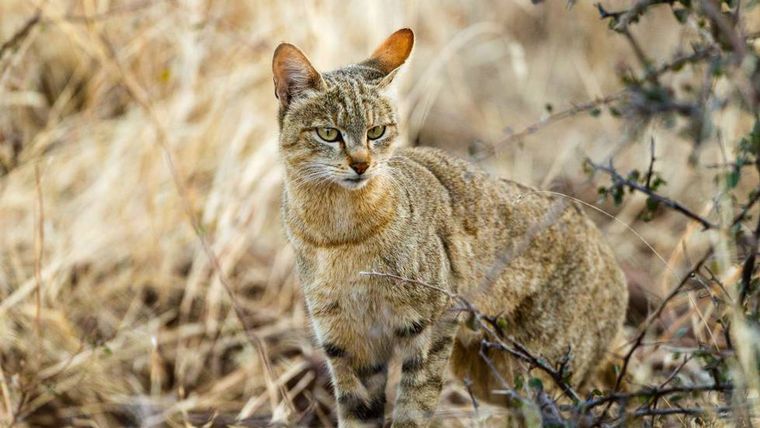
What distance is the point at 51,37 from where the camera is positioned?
6438 millimetres

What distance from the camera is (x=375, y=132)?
335 centimetres

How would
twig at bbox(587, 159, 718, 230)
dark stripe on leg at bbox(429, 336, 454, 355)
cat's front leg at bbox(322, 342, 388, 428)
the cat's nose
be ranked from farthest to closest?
cat's front leg at bbox(322, 342, 388, 428)
dark stripe on leg at bbox(429, 336, 454, 355)
the cat's nose
twig at bbox(587, 159, 718, 230)

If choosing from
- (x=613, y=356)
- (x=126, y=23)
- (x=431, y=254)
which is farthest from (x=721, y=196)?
(x=126, y=23)

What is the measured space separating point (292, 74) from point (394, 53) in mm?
432

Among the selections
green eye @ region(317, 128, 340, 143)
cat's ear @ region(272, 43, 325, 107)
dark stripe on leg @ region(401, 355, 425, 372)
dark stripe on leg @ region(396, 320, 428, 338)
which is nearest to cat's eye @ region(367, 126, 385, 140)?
green eye @ region(317, 128, 340, 143)

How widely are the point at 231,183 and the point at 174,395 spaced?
1.33 metres

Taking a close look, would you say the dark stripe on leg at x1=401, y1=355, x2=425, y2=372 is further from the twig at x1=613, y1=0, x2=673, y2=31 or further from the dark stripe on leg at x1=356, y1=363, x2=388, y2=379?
the twig at x1=613, y1=0, x2=673, y2=31

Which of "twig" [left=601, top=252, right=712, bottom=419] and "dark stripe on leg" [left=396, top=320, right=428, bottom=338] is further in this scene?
"dark stripe on leg" [left=396, top=320, right=428, bottom=338]

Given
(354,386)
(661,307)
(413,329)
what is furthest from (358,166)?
(661,307)

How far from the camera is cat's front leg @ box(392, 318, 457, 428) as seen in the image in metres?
3.25

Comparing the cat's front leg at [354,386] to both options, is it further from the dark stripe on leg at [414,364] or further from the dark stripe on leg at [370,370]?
the dark stripe on leg at [414,364]

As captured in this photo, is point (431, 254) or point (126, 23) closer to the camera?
point (431, 254)

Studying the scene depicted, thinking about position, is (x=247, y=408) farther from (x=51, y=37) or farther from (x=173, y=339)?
(x=51, y=37)

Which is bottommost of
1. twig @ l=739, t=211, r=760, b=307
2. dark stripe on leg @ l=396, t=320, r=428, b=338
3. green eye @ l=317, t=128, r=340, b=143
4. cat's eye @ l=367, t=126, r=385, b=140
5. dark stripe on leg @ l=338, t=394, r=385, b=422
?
dark stripe on leg @ l=338, t=394, r=385, b=422
